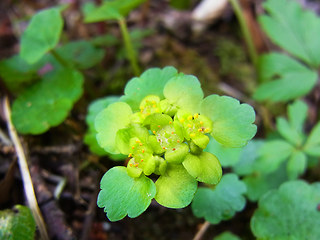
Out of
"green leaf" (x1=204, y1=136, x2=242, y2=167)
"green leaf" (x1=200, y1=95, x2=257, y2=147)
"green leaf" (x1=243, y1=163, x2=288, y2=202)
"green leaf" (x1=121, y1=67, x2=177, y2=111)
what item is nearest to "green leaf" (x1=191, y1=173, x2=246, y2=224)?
"green leaf" (x1=204, y1=136, x2=242, y2=167)

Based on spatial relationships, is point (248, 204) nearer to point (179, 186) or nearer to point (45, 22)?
point (179, 186)

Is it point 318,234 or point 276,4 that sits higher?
→ point 276,4

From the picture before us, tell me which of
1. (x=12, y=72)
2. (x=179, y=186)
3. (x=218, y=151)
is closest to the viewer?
(x=179, y=186)

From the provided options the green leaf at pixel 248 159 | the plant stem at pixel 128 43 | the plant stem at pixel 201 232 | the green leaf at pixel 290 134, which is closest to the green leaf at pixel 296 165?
the green leaf at pixel 290 134

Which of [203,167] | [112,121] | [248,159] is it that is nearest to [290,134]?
[248,159]

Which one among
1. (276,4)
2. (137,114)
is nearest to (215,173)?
(137,114)

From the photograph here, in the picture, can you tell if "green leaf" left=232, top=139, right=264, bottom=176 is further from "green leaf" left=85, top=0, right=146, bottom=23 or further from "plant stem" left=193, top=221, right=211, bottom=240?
"green leaf" left=85, top=0, right=146, bottom=23
